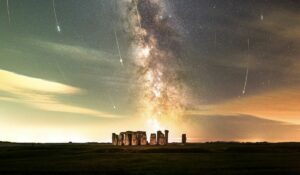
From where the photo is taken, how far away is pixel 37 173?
72.5 meters

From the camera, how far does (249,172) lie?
244ft

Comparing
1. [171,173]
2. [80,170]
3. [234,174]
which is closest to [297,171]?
[234,174]

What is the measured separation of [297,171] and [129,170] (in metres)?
27.2

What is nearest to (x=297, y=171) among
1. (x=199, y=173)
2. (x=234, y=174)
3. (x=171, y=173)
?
(x=234, y=174)

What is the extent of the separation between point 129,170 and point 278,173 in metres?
24.1

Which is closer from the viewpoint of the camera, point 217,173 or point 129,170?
point 217,173

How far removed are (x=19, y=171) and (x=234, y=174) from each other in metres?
34.8

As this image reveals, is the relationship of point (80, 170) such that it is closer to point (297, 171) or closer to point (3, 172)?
point (3, 172)

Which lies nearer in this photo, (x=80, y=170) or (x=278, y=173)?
(x=278, y=173)

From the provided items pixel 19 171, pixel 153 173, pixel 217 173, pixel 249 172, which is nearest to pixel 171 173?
pixel 153 173

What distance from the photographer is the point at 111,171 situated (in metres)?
75.1

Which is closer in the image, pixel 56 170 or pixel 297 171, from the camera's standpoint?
pixel 297 171

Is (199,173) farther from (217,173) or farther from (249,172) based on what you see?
(249,172)

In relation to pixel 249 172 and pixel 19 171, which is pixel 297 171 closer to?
pixel 249 172
